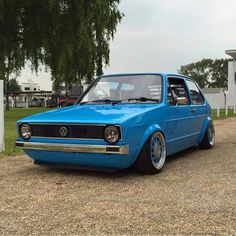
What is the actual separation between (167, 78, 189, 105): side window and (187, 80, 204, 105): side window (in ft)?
1.12

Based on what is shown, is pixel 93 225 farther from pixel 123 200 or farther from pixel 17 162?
pixel 17 162

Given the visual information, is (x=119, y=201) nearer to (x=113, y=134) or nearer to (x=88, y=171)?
(x=113, y=134)

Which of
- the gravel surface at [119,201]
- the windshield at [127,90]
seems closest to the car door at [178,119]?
the windshield at [127,90]

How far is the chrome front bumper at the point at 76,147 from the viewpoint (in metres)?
5.79

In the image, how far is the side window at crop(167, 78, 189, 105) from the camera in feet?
24.5

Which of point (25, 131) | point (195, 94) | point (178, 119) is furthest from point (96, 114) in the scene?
point (195, 94)

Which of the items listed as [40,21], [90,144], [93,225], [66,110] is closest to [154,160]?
[90,144]

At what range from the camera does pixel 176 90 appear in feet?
25.9

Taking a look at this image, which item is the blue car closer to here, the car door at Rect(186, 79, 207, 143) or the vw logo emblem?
the vw logo emblem

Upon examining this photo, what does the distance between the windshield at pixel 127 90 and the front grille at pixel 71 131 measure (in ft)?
4.06

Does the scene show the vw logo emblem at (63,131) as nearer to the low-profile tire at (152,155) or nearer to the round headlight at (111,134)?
the round headlight at (111,134)

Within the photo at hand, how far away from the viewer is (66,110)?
6906 mm

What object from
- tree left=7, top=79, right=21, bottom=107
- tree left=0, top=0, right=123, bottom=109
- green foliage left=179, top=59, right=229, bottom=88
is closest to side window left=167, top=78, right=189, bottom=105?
tree left=0, top=0, right=123, bottom=109

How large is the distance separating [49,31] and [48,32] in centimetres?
7
